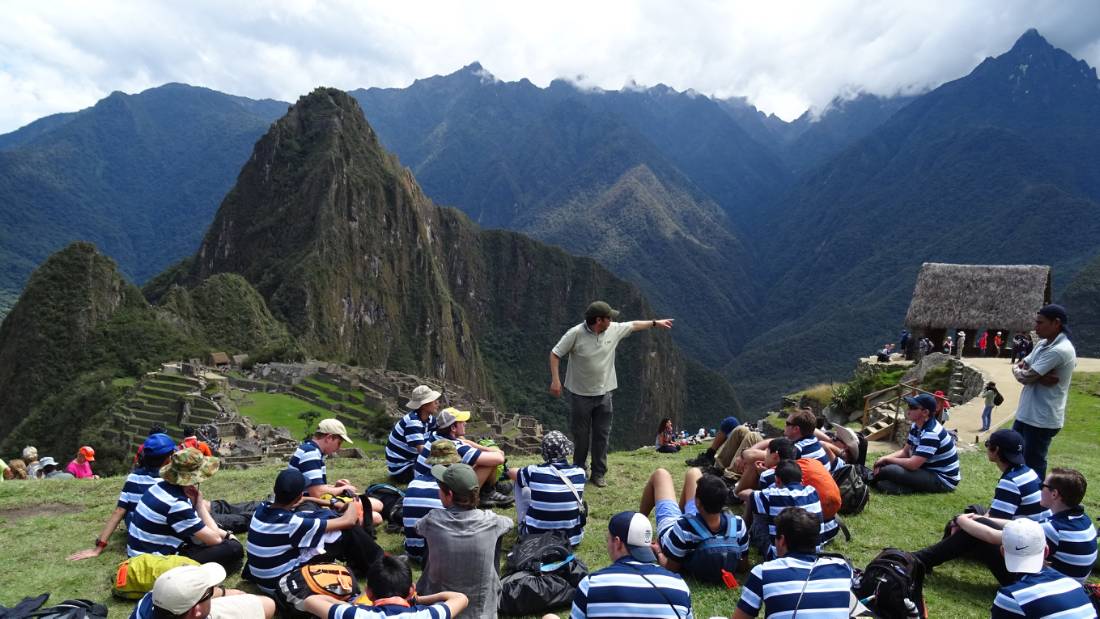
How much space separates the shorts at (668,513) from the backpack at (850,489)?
105 inches

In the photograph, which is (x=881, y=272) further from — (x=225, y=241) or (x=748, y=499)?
(x=748, y=499)

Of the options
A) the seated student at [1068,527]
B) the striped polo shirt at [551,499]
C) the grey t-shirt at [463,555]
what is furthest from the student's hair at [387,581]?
the seated student at [1068,527]

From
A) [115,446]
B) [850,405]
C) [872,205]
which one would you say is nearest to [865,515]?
[850,405]

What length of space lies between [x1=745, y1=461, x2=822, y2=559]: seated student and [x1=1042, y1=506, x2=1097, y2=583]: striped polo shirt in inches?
68.7

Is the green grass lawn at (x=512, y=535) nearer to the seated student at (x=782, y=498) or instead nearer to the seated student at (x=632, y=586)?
the seated student at (x=782, y=498)

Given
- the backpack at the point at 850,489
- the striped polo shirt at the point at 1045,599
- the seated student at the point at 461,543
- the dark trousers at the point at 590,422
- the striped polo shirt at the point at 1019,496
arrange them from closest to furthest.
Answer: the striped polo shirt at the point at 1045,599 → the seated student at the point at 461,543 → the striped polo shirt at the point at 1019,496 → the backpack at the point at 850,489 → the dark trousers at the point at 590,422

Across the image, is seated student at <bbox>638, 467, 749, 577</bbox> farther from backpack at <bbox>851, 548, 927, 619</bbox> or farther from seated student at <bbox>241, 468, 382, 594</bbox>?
seated student at <bbox>241, 468, 382, 594</bbox>

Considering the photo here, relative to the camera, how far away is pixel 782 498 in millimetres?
5887

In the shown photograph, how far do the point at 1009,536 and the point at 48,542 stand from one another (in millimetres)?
9602

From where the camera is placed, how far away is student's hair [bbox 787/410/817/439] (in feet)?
23.8

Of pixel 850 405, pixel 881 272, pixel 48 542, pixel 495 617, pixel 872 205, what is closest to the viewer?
pixel 495 617

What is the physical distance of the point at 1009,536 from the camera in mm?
4480

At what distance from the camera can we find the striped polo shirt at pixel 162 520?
6039 mm

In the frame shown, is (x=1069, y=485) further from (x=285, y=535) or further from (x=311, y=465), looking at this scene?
(x=311, y=465)
